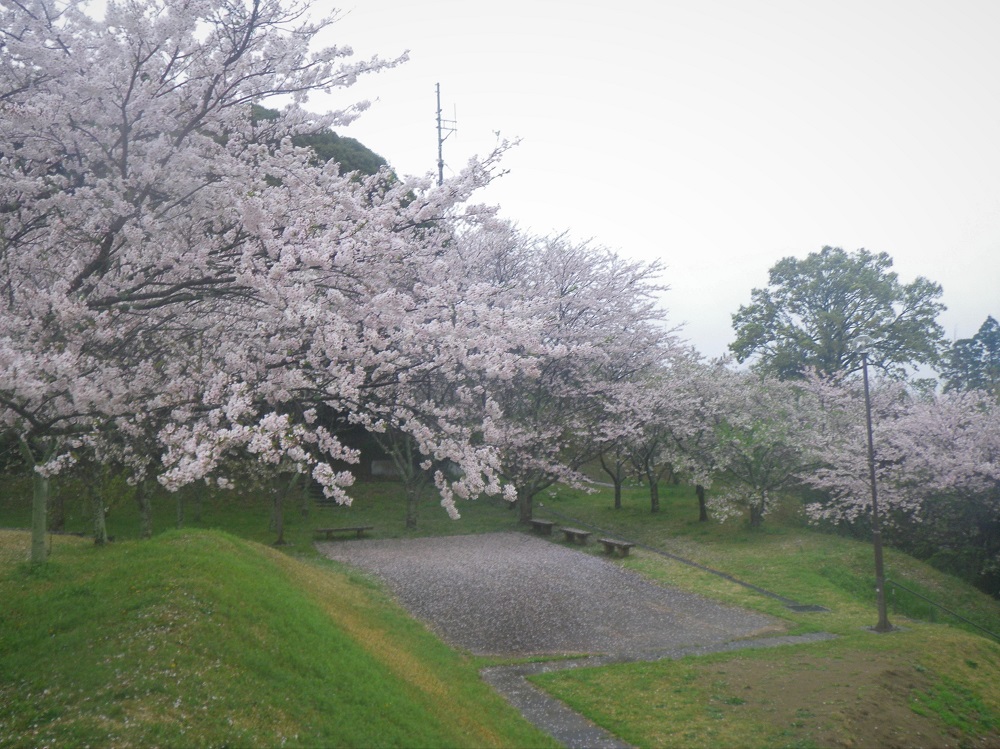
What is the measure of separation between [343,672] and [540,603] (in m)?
8.24

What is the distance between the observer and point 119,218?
270 inches

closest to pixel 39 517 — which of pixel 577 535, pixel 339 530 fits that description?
pixel 339 530

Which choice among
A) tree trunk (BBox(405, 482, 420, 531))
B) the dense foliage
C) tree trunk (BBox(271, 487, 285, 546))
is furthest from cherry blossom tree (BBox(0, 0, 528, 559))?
the dense foliage

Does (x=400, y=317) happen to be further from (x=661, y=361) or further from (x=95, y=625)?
(x=661, y=361)

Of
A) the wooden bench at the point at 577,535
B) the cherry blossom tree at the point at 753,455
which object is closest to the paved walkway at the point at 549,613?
the wooden bench at the point at 577,535

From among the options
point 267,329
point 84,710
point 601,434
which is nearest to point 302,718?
point 84,710

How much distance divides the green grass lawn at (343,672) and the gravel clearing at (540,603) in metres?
0.86

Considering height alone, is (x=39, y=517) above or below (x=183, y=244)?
below

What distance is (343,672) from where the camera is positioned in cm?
823

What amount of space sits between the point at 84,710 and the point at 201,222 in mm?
5025

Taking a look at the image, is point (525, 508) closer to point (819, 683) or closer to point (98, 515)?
point (98, 515)

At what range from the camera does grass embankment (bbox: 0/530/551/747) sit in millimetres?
6082

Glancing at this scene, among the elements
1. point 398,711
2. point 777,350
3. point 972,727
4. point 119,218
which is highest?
point 777,350

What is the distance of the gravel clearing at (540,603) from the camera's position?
43.7 ft
